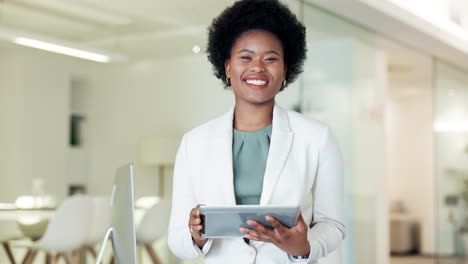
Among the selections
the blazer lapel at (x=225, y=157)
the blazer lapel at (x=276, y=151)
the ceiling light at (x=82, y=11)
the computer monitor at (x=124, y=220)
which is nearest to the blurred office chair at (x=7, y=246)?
the ceiling light at (x=82, y=11)

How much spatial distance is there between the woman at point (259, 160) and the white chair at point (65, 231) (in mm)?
2007

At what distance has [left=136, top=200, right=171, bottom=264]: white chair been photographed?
4074mm

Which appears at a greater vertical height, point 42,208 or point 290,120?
point 290,120

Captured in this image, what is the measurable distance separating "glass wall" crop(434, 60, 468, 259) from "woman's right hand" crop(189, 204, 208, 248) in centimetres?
713

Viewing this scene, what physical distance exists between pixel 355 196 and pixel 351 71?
1125mm

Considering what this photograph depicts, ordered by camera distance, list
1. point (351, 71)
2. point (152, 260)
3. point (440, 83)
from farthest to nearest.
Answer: point (440, 83), point (351, 71), point (152, 260)

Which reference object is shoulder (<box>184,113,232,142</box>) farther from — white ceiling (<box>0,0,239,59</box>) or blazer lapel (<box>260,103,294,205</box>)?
white ceiling (<box>0,0,239,59</box>)

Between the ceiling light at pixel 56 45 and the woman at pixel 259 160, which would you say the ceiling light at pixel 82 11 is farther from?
the woman at pixel 259 160

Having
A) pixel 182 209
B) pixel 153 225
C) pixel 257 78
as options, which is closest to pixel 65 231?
pixel 153 225

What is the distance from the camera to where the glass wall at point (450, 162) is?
8.45m

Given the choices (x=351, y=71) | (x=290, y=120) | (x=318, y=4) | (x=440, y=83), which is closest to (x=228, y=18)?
(x=290, y=120)

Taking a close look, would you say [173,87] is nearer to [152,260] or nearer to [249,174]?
[152,260]

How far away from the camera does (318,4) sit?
5.39 metres

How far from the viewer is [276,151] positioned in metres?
1.79
